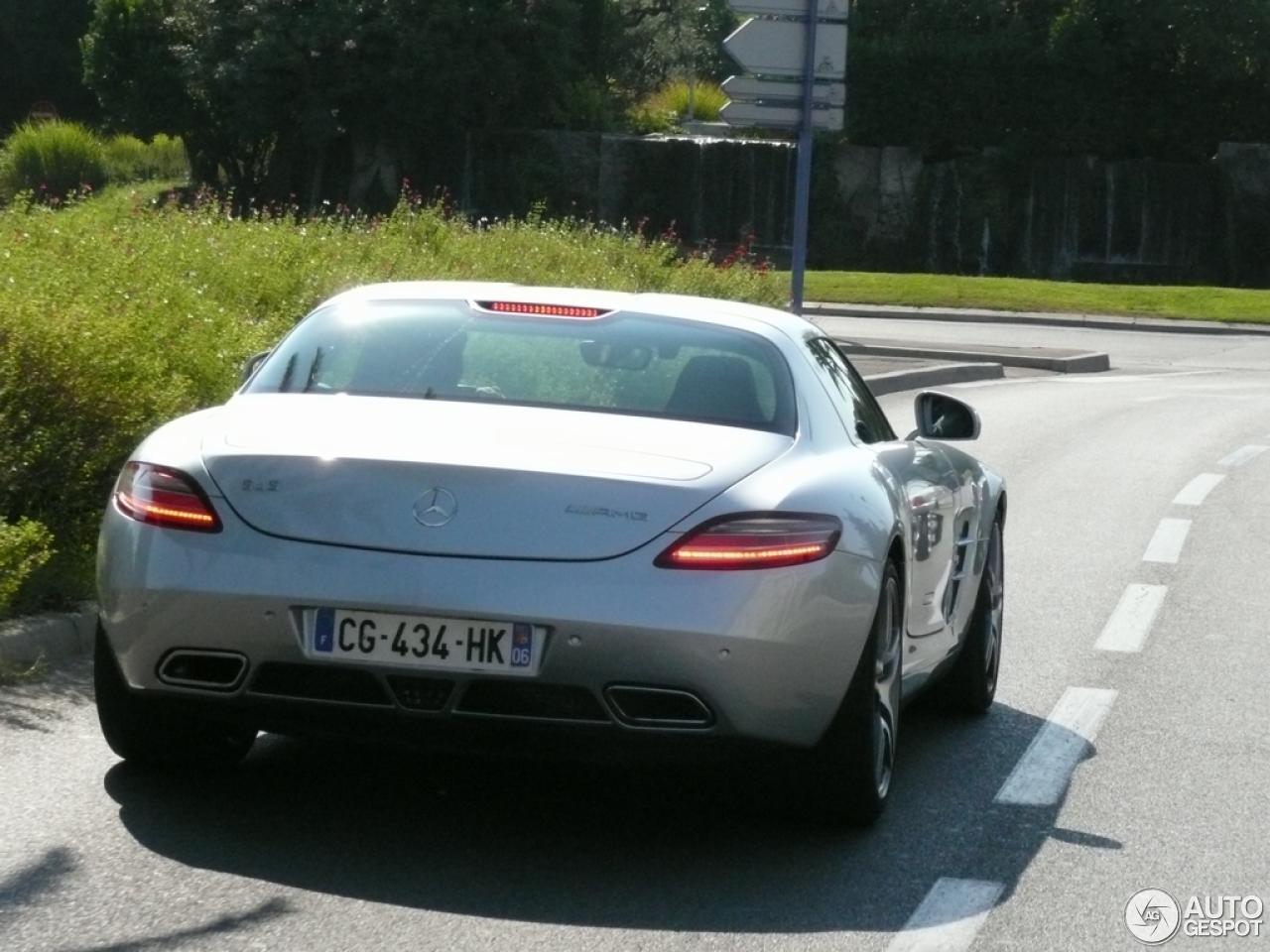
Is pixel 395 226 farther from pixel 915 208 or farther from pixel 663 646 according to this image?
pixel 915 208

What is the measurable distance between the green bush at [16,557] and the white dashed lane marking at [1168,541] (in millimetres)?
5837

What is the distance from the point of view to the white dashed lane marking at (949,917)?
14.9 feet

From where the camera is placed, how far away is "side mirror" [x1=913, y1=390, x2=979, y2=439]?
22.3ft

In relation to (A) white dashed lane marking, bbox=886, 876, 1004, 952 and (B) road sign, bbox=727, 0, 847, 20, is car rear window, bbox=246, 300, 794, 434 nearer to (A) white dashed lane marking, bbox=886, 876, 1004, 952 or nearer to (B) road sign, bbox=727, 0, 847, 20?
(A) white dashed lane marking, bbox=886, 876, 1004, 952

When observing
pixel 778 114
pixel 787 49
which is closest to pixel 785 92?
pixel 778 114

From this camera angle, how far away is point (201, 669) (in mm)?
5109

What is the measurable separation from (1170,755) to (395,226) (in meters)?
15.1

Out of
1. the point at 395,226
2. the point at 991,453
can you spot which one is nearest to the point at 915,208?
the point at 395,226

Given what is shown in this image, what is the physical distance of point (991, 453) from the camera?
16.5 meters

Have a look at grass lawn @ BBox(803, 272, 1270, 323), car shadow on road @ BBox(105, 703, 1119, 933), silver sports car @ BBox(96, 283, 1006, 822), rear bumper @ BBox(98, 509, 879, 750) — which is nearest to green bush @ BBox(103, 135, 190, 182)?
grass lawn @ BBox(803, 272, 1270, 323)

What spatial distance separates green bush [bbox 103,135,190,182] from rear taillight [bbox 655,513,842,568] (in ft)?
168

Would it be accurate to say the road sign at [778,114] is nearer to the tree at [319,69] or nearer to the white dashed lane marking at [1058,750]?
the white dashed lane marking at [1058,750]

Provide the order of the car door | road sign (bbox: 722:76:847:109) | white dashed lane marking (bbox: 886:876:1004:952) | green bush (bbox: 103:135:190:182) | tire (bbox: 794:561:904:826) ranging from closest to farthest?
white dashed lane marking (bbox: 886:876:1004:952) → tire (bbox: 794:561:904:826) → the car door → road sign (bbox: 722:76:847:109) → green bush (bbox: 103:135:190:182)

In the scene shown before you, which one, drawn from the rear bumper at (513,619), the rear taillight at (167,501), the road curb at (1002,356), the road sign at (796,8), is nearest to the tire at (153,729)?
the rear bumper at (513,619)
